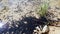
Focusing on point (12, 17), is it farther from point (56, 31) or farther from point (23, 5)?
point (56, 31)

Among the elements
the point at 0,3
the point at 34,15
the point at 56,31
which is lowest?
the point at 56,31

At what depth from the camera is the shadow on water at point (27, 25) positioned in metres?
2.27

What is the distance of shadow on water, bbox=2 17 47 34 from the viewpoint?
227 cm

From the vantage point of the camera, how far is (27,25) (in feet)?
7.73

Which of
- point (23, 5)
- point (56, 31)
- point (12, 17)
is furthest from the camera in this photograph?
point (23, 5)

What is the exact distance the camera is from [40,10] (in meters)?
2.57

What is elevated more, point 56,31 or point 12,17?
point 12,17

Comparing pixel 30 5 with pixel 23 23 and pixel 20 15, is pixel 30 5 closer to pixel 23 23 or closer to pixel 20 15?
pixel 20 15

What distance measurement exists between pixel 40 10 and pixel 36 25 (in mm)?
322

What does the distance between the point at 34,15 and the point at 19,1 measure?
462 millimetres

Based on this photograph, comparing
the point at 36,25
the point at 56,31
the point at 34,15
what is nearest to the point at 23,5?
the point at 34,15

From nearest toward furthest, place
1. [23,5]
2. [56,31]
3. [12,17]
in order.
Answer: [56,31] < [12,17] < [23,5]

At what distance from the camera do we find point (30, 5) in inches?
109

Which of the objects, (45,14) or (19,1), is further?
(19,1)
